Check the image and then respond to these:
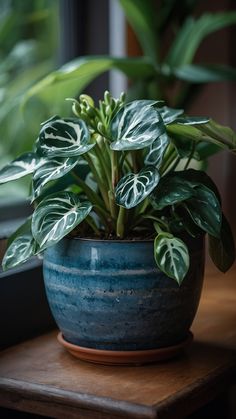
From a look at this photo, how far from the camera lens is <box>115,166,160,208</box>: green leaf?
3.30 feet

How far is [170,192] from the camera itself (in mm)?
1053

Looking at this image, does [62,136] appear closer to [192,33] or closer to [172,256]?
[172,256]

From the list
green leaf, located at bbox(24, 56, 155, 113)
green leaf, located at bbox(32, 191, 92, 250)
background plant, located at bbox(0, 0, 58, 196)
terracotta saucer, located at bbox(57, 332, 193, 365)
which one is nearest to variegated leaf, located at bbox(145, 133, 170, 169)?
green leaf, located at bbox(32, 191, 92, 250)

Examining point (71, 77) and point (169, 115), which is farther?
point (71, 77)

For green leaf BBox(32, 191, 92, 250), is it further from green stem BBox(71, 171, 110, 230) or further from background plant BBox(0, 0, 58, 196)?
background plant BBox(0, 0, 58, 196)

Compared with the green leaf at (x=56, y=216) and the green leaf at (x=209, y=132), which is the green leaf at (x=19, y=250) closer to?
the green leaf at (x=56, y=216)

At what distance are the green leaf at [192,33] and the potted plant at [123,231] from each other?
648mm

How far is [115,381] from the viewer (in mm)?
1060

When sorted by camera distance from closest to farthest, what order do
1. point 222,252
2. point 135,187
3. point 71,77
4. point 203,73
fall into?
point 135,187 → point 222,252 → point 71,77 → point 203,73

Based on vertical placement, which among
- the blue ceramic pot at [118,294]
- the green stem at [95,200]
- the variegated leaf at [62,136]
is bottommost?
the blue ceramic pot at [118,294]

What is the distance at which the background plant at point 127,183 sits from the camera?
3.39 ft

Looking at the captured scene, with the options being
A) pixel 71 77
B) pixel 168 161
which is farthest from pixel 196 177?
pixel 71 77

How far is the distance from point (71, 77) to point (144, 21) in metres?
0.28

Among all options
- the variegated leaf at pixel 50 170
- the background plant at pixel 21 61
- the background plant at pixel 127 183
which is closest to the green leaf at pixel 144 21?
the background plant at pixel 21 61
